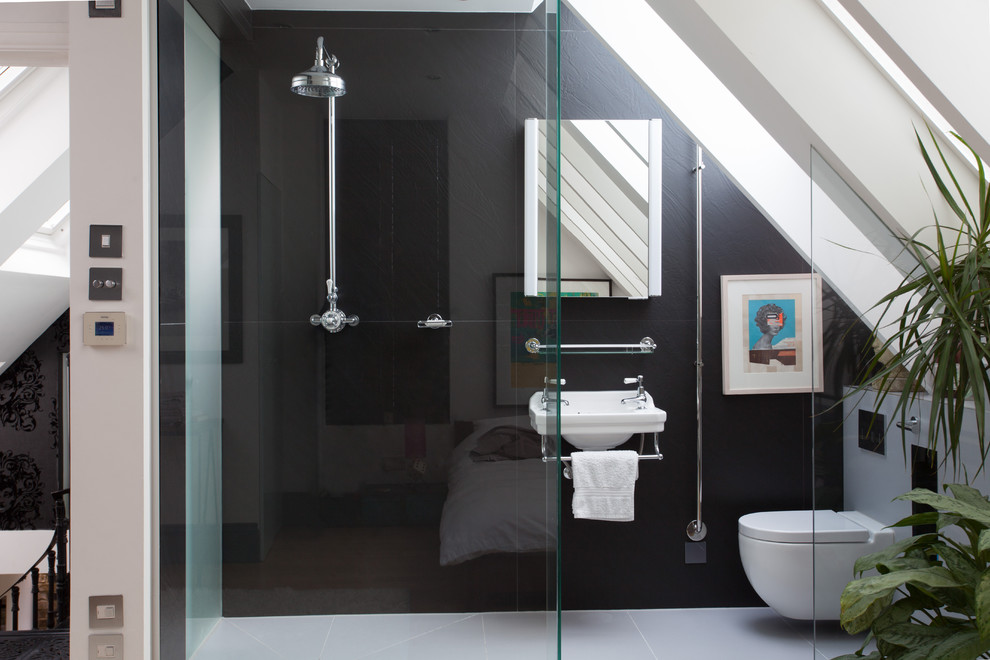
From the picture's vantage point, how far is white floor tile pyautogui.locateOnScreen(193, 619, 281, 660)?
212 centimetres

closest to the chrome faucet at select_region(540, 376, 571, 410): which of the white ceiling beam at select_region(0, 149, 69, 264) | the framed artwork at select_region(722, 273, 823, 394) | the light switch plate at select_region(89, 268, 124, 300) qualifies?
the light switch plate at select_region(89, 268, 124, 300)

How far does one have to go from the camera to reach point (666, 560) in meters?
3.19

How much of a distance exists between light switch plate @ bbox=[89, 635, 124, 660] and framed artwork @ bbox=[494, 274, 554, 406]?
1329 mm

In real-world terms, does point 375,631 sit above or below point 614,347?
below

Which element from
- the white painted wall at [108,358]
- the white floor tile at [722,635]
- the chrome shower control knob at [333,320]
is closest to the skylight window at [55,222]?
the white painted wall at [108,358]

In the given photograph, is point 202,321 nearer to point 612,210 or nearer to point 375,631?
point 375,631

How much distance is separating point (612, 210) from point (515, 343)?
1.21 meters

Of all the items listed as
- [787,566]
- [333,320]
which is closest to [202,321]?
[333,320]

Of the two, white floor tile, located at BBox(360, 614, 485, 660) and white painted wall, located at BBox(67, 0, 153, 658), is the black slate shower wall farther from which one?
white floor tile, located at BBox(360, 614, 485, 660)

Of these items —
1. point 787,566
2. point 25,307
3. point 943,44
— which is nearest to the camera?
point 943,44

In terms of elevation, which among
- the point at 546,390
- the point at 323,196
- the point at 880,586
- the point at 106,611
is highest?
the point at 323,196

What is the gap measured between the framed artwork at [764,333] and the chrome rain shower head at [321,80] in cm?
190

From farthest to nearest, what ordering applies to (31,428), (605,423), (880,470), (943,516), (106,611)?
(31,428) < (605,423) < (106,611) < (880,470) < (943,516)

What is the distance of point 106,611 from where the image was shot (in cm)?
206
